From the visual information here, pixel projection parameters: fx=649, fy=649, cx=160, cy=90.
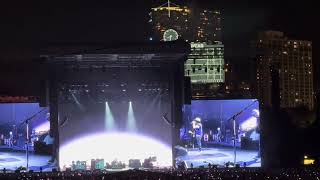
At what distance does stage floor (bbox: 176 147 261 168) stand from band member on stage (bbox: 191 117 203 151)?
1.30ft

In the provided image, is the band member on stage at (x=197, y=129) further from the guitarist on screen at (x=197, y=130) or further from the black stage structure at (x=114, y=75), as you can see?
the black stage structure at (x=114, y=75)

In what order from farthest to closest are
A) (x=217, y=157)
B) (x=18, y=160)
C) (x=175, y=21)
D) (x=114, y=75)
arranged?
(x=175, y=21), (x=217, y=157), (x=114, y=75), (x=18, y=160)

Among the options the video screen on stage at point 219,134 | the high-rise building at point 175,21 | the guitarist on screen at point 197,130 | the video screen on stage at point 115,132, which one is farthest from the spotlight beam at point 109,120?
the high-rise building at point 175,21

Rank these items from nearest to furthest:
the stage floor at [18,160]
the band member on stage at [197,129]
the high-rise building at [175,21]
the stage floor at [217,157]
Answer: the stage floor at [18,160]
the stage floor at [217,157]
the band member on stage at [197,129]
the high-rise building at [175,21]

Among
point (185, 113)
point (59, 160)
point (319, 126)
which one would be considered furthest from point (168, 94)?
point (319, 126)

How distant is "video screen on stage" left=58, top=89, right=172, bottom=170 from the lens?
26.6 meters

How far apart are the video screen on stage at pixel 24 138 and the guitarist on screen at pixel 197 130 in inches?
234

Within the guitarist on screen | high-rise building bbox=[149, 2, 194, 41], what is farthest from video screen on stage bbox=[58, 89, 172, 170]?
high-rise building bbox=[149, 2, 194, 41]

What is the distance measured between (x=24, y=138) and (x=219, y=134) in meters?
8.09

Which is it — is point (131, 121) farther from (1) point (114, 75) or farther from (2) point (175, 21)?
(2) point (175, 21)

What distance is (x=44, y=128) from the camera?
26922 millimetres

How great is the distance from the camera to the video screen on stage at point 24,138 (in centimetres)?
2648

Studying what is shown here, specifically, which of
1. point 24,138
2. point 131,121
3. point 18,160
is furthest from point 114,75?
point 18,160

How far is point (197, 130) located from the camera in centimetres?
2727
